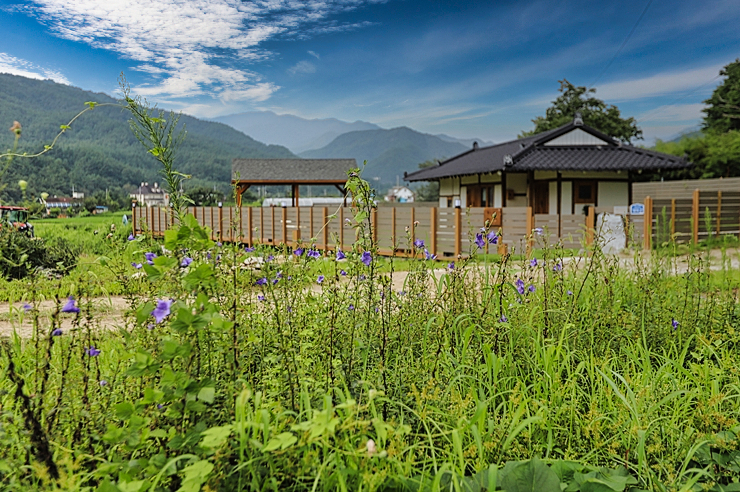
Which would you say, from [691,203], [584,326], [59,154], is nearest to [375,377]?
[584,326]

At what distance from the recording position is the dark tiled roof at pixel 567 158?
1642 centimetres

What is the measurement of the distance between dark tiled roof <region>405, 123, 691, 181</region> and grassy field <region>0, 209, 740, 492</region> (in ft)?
46.4

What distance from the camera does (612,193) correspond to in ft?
57.6

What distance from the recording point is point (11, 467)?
1470mm

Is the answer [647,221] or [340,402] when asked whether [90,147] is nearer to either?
[647,221]

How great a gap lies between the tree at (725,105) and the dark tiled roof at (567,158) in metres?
20.8

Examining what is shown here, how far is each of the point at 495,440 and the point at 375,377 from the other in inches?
22.0

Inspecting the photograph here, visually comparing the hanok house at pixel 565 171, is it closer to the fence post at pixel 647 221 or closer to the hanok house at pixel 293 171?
the fence post at pixel 647 221

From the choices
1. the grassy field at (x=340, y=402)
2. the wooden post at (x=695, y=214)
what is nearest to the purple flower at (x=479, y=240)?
the grassy field at (x=340, y=402)

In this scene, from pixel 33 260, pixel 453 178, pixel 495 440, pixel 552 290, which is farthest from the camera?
pixel 453 178

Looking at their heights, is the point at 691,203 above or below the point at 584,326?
above

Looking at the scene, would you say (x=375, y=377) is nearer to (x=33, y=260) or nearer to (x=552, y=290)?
(x=552, y=290)

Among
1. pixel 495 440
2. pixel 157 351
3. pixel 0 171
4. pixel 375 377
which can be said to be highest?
pixel 0 171

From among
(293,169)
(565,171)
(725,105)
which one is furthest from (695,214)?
(725,105)
